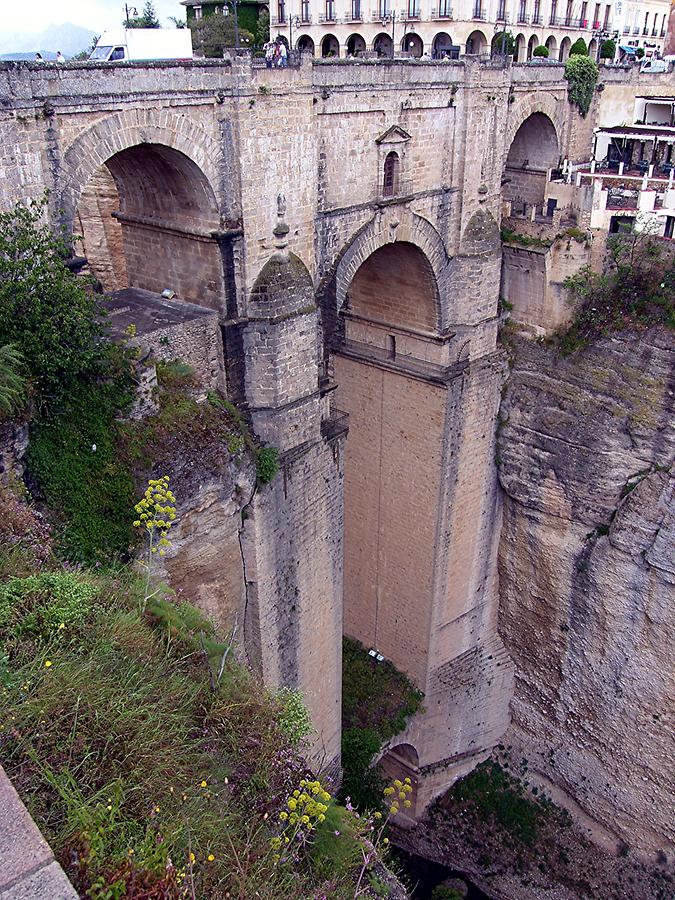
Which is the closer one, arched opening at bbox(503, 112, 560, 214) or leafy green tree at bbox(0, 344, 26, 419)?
leafy green tree at bbox(0, 344, 26, 419)

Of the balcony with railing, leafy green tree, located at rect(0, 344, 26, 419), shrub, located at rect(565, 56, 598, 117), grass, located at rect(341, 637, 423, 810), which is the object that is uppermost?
the balcony with railing

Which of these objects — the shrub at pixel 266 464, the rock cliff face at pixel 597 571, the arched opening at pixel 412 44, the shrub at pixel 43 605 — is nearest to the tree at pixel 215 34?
the arched opening at pixel 412 44

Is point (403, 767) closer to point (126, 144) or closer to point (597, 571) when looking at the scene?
point (597, 571)

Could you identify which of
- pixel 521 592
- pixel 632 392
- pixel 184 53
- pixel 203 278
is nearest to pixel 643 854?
pixel 521 592

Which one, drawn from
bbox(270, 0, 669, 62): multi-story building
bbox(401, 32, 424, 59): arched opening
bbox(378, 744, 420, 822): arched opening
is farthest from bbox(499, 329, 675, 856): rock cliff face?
bbox(401, 32, 424, 59): arched opening

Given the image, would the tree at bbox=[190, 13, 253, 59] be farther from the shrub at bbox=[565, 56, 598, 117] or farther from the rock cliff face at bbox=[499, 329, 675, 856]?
the rock cliff face at bbox=[499, 329, 675, 856]

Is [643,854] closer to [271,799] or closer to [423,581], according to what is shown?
[423,581]

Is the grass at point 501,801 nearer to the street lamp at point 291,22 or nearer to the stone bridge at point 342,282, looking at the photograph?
the stone bridge at point 342,282
